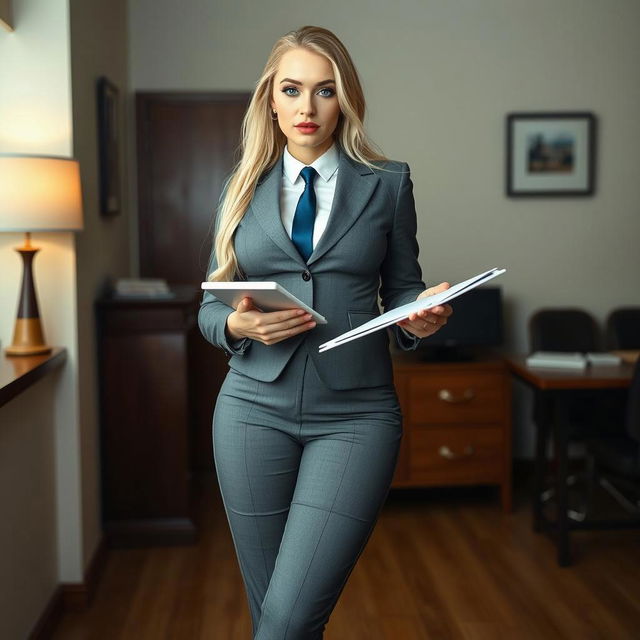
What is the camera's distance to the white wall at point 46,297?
9.78ft

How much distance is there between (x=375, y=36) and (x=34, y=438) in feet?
9.49

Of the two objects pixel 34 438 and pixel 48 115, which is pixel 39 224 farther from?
pixel 34 438

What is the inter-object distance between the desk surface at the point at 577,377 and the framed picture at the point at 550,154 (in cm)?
124

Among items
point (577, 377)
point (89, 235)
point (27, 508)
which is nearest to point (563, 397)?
point (577, 377)

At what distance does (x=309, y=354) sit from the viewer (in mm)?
1759

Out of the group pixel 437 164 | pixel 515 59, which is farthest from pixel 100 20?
pixel 515 59

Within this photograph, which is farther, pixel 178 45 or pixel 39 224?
pixel 178 45

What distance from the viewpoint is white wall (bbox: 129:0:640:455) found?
15.5 ft

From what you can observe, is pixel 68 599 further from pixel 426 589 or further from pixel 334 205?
pixel 334 205

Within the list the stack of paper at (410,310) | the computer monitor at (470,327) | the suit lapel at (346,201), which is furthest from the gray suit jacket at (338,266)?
the computer monitor at (470,327)

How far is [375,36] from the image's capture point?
186 inches

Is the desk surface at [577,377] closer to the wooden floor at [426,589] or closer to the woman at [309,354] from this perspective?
the wooden floor at [426,589]

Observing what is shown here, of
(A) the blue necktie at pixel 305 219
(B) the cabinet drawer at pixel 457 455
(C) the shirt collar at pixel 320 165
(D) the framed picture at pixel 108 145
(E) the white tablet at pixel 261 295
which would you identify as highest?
(D) the framed picture at pixel 108 145

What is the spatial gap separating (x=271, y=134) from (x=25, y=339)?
1460 mm
